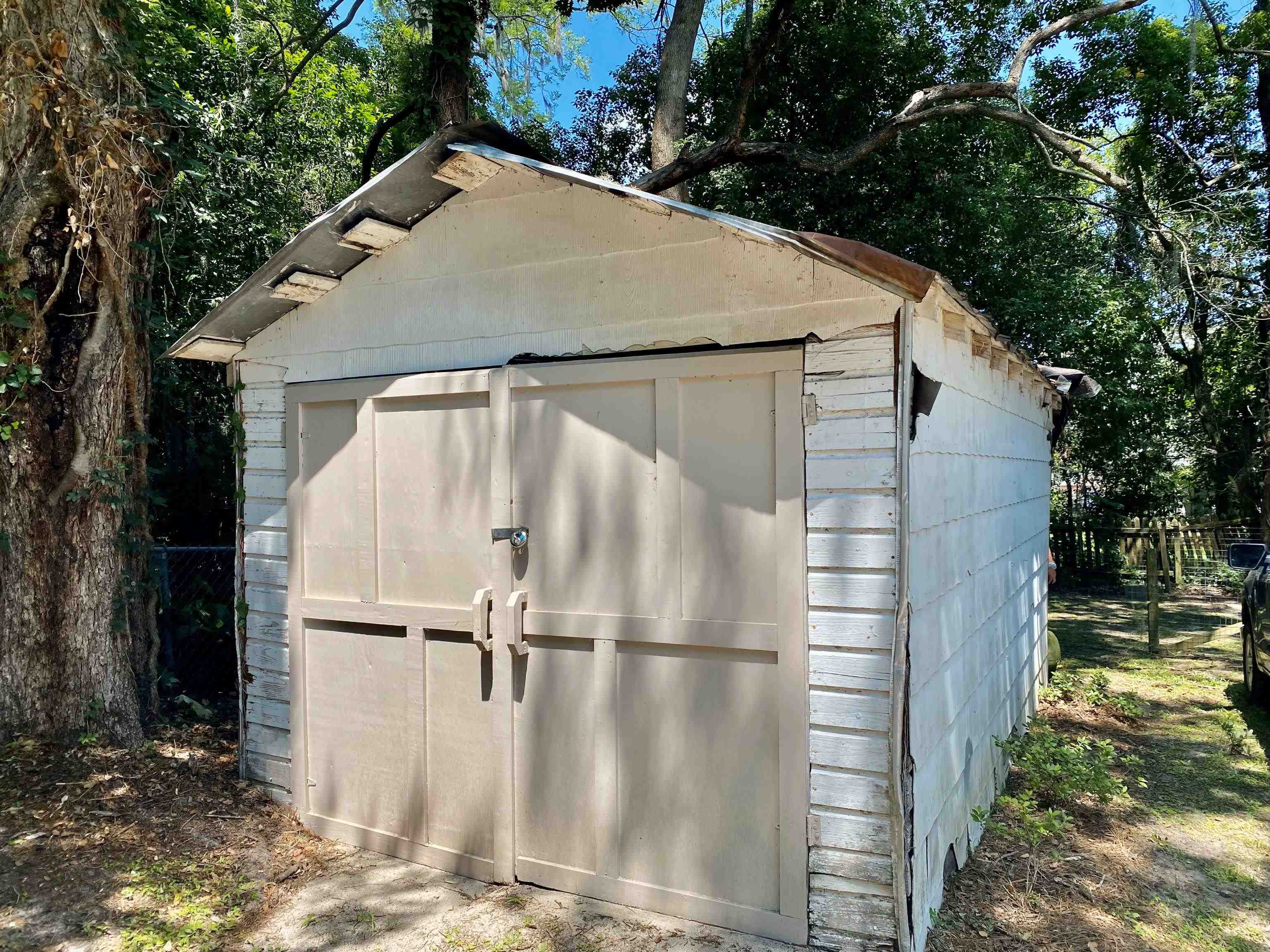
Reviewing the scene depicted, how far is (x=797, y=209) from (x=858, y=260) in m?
8.69

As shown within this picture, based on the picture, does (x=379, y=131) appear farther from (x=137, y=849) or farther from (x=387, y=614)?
(x=137, y=849)

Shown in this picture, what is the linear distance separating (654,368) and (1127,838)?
3737 mm

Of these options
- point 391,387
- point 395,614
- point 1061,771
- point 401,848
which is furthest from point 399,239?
point 1061,771

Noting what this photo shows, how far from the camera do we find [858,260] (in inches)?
103

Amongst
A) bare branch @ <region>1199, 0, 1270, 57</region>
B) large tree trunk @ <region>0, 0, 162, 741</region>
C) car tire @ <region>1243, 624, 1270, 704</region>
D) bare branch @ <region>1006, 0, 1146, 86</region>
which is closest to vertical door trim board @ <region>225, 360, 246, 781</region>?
large tree trunk @ <region>0, 0, 162, 741</region>

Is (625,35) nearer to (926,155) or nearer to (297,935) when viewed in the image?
(926,155)

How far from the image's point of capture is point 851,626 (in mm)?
2902

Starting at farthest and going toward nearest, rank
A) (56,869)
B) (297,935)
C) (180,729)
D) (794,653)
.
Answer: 1. (180,729)
2. (56,869)
3. (297,935)
4. (794,653)

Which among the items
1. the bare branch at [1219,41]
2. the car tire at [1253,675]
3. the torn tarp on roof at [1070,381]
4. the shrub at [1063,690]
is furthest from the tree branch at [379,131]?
the bare branch at [1219,41]

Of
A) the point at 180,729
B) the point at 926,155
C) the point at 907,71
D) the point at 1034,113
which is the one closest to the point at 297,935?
the point at 180,729

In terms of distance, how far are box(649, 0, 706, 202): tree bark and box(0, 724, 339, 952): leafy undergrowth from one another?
808 cm

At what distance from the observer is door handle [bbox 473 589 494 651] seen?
3496 mm

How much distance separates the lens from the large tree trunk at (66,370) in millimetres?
4344

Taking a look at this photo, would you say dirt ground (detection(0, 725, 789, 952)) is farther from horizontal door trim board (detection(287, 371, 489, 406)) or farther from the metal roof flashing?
the metal roof flashing
